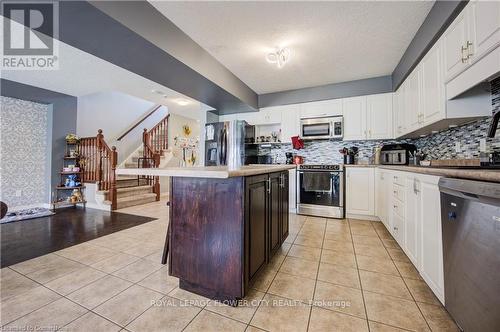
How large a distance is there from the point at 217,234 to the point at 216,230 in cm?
3

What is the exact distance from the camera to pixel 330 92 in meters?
3.88

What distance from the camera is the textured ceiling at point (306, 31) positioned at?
1.99 m

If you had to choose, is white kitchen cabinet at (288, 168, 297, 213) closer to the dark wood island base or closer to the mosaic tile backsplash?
the mosaic tile backsplash

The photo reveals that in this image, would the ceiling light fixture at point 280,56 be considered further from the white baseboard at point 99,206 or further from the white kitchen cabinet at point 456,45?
the white baseboard at point 99,206

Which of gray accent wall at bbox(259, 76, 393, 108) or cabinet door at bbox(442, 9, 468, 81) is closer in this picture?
cabinet door at bbox(442, 9, 468, 81)

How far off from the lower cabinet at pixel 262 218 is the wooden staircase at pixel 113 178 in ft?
12.8

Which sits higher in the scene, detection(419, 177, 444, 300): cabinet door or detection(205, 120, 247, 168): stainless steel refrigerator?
detection(205, 120, 247, 168): stainless steel refrigerator

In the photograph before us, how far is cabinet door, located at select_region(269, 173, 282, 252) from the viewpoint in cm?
187

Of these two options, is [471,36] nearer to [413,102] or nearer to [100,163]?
[413,102]

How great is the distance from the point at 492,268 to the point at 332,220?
268 cm

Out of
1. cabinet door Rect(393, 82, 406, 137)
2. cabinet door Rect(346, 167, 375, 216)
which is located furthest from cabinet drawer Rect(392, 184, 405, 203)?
cabinet door Rect(393, 82, 406, 137)

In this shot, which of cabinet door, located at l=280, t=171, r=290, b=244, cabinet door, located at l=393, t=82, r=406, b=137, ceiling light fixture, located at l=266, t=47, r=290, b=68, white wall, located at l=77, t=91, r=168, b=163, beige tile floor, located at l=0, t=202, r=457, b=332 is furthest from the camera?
white wall, located at l=77, t=91, r=168, b=163

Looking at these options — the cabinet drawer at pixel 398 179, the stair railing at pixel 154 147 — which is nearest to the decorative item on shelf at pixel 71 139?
the stair railing at pixel 154 147

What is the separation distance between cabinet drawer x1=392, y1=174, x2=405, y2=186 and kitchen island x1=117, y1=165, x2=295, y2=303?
1.50 meters
